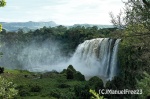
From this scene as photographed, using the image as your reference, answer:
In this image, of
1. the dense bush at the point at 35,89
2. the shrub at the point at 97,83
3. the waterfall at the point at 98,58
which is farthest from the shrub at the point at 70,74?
the dense bush at the point at 35,89

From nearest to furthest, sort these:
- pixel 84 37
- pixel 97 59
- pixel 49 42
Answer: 1. pixel 97 59
2. pixel 84 37
3. pixel 49 42

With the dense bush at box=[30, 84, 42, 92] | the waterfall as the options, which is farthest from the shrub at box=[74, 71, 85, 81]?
the dense bush at box=[30, 84, 42, 92]

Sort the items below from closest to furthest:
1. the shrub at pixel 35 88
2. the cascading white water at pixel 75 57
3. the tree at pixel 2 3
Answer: the tree at pixel 2 3, the shrub at pixel 35 88, the cascading white water at pixel 75 57

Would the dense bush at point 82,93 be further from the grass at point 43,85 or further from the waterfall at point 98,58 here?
the waterfall at point 98,58

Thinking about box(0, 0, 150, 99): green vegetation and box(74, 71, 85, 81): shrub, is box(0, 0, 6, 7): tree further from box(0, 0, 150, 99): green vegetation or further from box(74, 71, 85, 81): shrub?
box(74, 71, 85, 81): shrub

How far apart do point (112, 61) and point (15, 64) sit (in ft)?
157

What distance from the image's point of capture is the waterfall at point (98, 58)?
4765cm

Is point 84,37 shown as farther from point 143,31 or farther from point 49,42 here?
point 143,31

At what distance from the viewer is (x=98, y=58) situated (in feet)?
179

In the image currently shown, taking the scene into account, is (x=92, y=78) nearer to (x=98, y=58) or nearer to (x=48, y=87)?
(x=48, y=87)

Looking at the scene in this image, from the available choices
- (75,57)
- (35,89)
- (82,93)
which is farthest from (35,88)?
(75,57)

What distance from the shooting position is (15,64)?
88.1 m

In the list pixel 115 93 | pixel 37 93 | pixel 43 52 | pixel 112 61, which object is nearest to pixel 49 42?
pixel 43 52

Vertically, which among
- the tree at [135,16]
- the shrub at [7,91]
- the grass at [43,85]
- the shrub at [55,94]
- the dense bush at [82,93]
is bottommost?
the grass at [43,85]
